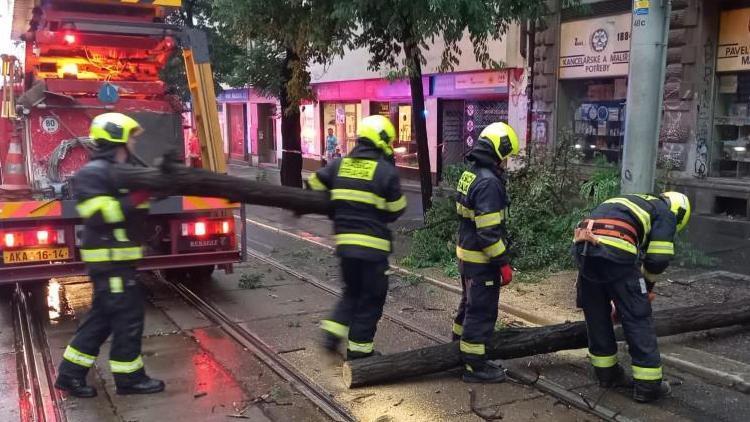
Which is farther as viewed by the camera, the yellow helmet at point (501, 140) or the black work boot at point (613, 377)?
the yellow helmet at point (501, 140)

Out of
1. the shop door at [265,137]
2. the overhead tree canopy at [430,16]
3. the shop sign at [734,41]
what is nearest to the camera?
the overhead tree canopy at [430,16]

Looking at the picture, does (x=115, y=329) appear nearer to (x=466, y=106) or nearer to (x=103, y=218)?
(x=103, y=218)

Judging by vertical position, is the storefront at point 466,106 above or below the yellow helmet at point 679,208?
above

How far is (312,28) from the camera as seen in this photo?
9766mm

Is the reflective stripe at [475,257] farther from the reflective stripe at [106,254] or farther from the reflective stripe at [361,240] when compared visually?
the reflective stripe at [106,254]

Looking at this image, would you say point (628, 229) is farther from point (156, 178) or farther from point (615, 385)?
point (156, 178)

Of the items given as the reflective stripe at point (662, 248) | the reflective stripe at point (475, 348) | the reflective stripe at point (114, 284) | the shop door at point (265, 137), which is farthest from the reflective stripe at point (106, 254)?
the shop door at point (265, 137)

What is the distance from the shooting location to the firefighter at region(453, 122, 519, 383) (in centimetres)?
492

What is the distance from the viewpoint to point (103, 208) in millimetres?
4574

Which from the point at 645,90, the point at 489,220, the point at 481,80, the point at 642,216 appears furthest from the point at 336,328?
the point at 481,80

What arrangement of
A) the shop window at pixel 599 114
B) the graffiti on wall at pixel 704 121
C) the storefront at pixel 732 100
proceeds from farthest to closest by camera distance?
1. the shop window at pixel 599 114
2. the graffiti on wall at pixel 704 121
3. the storefront at pixel 732 100

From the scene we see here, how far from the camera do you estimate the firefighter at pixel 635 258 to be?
452 cm

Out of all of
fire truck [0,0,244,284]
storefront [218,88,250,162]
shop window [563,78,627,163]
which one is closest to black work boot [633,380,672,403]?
fire truck [0,0,244,284]

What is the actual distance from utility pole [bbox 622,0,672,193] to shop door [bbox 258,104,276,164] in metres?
21.8
